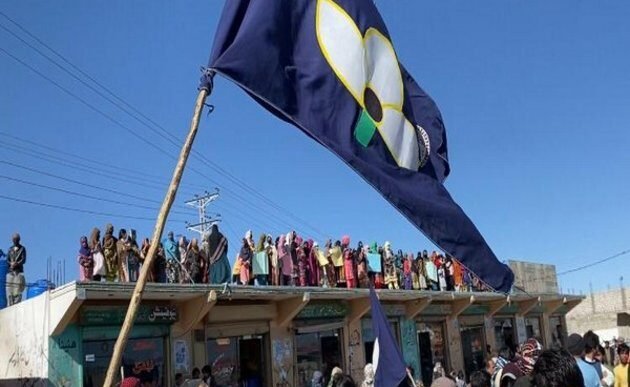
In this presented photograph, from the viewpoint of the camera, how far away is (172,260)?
15.2 metres

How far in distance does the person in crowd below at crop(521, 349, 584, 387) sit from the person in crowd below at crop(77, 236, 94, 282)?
37.3 ft

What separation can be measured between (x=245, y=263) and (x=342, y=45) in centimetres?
1171

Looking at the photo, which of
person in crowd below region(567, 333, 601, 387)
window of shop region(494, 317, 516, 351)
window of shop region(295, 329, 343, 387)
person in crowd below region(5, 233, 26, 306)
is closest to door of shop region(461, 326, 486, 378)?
window of shop region(494, 317, 516, 351)

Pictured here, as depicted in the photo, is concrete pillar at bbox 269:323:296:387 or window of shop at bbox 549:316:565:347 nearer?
concrete pillar at bbox 269:323:296:387

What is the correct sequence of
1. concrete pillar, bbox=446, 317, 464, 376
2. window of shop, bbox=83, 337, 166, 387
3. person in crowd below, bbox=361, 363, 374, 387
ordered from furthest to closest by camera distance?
concrete pillar, bbox=446, 317, 464, 376 < window of shop, bbox=83, 337, 166, 387 < person in crowd below, bbox=361, 363, 374, 387

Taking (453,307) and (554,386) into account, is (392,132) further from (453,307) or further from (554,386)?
(453,307)

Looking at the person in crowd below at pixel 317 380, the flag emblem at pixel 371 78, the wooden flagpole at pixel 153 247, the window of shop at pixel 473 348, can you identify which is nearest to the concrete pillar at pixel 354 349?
the person in crowd below at pixel 317 380

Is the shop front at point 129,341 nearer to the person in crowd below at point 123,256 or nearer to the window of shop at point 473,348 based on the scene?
the person in crowd below at point 123,256

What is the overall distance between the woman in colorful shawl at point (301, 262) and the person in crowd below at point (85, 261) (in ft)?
19.7

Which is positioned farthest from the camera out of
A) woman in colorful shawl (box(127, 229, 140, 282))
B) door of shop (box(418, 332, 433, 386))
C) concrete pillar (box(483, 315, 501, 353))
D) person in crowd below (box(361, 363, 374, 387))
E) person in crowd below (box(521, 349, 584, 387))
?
concrete pillar (box(483, 315, 501, 353))

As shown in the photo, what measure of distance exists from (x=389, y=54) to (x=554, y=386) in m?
3.65

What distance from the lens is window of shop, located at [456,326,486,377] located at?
79.7ft

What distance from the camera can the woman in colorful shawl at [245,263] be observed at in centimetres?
1650

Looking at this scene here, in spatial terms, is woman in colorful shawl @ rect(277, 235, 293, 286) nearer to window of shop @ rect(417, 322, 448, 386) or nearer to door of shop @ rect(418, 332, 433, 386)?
window of shop @ rect(417, 322, 448, 386)
